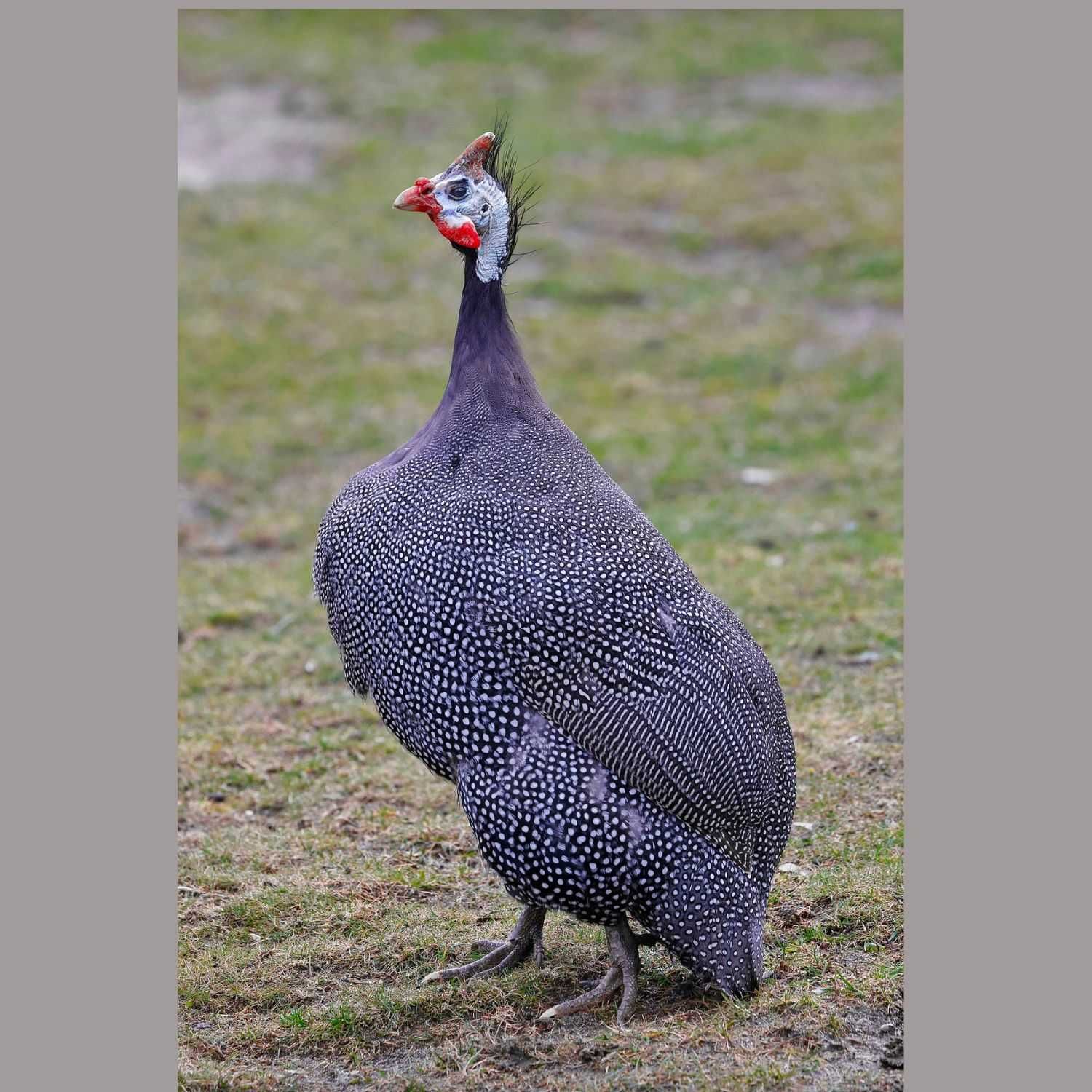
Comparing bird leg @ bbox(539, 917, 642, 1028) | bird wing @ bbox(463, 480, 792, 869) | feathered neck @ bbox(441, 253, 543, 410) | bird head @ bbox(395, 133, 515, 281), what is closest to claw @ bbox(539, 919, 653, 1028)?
bird leg @ bbox(539, 917, 642, 1028)

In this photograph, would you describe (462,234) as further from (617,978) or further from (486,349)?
(617,978)

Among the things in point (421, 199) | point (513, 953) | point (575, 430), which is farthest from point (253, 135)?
point (513, 953)

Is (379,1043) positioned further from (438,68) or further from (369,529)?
(438,68)

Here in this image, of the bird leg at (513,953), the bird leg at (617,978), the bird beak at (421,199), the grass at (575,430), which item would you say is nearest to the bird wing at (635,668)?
the bird leg at (617,978)

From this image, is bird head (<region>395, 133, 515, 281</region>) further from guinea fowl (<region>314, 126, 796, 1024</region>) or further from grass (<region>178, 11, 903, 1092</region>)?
grass (<region>178, 11, 903, 1092</region>)

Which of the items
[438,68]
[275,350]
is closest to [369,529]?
[275,350]
